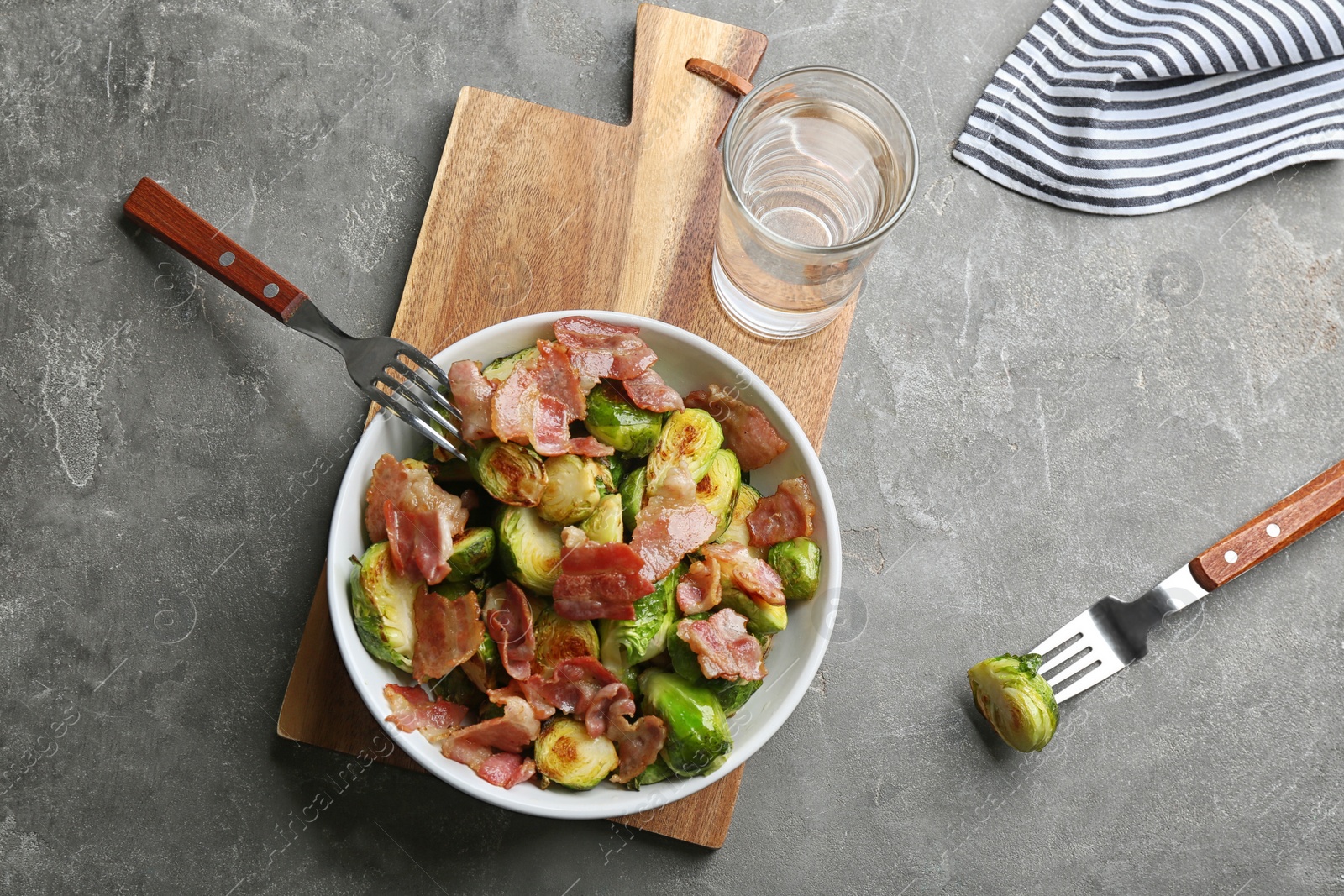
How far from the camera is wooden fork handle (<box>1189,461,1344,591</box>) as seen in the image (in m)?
2.56

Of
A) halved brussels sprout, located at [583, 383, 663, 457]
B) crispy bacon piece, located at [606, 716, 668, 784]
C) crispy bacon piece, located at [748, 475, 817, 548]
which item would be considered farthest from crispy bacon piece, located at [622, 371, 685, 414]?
crispy bacon piece, located at [606, 716, 668, 784]

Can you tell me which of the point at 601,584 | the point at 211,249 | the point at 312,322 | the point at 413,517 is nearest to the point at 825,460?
the point at 601,584

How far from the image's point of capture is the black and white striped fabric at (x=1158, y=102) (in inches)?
107

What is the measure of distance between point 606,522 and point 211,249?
1261 mm

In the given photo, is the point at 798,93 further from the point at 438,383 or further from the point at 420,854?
the point at 420,854

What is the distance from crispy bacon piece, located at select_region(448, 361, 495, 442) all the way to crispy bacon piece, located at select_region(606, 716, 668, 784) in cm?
68

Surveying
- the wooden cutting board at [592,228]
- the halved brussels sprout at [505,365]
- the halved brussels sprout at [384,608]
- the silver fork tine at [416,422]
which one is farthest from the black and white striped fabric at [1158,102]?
the halved brussels sprout at [384,608]

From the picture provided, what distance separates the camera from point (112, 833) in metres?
2.44

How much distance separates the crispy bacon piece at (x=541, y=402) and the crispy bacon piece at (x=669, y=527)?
23 centimetres

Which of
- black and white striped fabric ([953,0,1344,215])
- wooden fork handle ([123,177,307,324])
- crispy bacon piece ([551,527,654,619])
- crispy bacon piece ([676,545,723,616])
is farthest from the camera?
black and white striped fabric ([953,0,1344,215])

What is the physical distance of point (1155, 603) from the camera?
2586 millimetres

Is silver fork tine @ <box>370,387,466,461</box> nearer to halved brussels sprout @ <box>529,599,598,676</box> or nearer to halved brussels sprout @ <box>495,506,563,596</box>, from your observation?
halved brussels sprout @ <box>495,506,563,596</box>

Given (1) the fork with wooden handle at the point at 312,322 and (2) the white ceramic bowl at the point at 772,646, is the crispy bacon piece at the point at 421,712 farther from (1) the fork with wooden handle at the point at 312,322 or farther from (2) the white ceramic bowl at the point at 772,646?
(1) the fork with wooden handle at the point at 312,322

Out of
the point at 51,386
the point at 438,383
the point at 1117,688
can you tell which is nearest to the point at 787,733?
the point at 1117,688
